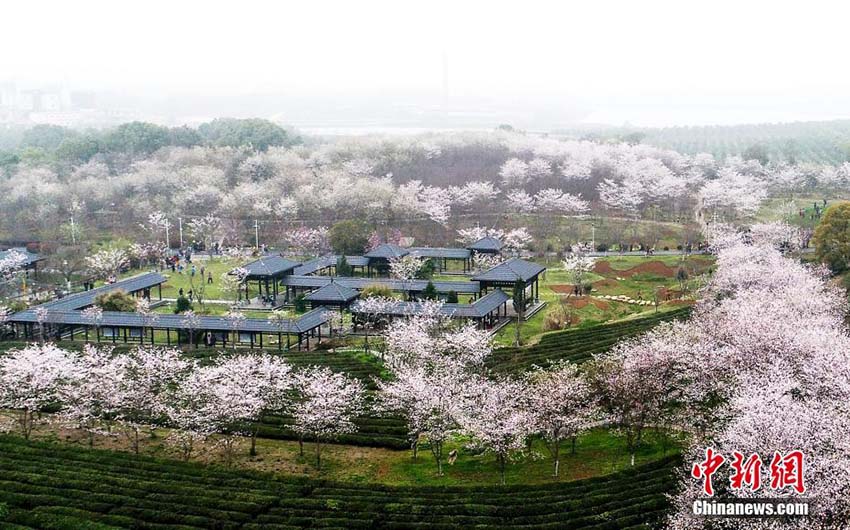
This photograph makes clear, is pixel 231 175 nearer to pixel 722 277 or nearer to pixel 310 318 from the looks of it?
pixel 310 318

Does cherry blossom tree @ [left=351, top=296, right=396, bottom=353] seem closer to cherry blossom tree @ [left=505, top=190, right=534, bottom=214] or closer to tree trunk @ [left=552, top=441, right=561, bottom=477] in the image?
tree trunk @ [left=552, top=441, right=561, bottom=477]

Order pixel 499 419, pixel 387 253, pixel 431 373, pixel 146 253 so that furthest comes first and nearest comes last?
1. pixel 146 253
2. pixel 387 253
3. pixel 431 373
4. pixel 499 419

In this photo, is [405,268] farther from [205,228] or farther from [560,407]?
[560,407]

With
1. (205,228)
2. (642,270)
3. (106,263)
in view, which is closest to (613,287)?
(642,270)

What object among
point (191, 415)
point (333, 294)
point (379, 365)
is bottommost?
point (379, 365)

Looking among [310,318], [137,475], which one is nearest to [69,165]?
[310,318]

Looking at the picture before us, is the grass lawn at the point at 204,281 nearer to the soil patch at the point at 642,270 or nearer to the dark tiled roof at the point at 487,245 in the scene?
the dark tiled roof at the point at 487,245

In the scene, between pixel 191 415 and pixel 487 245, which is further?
pixel 487 245

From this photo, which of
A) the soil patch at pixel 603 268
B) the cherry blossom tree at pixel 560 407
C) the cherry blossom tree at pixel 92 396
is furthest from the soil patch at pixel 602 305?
the cherry blossom tree at pixel 92 396

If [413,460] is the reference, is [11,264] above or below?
above
